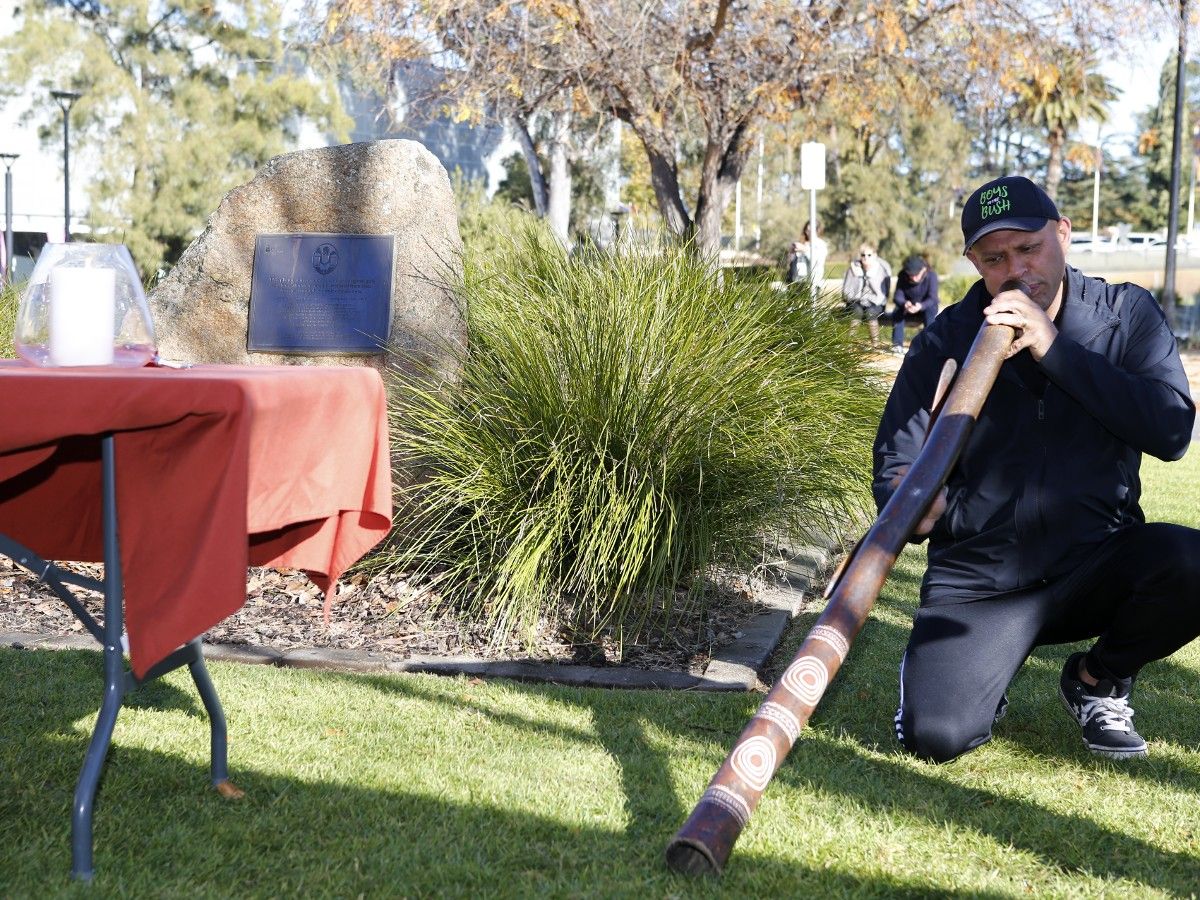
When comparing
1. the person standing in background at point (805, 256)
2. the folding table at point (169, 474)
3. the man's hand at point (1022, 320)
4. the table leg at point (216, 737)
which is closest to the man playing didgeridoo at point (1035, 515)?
the man's hand at point (1022, 320)

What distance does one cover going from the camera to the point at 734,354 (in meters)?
5.66

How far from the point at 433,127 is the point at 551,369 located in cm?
3699

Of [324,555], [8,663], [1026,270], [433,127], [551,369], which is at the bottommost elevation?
[8,663]

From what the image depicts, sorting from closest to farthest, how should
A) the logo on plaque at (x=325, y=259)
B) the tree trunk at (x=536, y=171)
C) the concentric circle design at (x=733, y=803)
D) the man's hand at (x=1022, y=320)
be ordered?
the concentric circle design at (x=733, y=803), the man's hand at (x=1022, y=320), the logo on plaque at (x=325, y=259), the tree trunk at (x=536, y=171)

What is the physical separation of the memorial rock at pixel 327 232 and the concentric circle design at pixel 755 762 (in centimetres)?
358

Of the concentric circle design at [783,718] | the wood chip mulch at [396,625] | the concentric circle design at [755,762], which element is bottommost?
the wood chip mulch at [396,625]

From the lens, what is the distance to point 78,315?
288 centimetres

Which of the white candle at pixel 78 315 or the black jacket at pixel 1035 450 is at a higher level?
the white candle at pixel 78 315

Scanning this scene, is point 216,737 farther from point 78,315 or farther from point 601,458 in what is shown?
point 601,458

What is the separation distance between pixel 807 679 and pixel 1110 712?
4.65 ft

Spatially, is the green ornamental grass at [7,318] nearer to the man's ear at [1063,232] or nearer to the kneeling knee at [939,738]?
the kneeling knee at [939,738]

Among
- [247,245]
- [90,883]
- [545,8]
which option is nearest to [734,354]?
[247,245]

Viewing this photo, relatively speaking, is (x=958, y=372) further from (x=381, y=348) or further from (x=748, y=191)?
(x=748, y=191)

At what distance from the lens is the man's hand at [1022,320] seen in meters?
3.25
